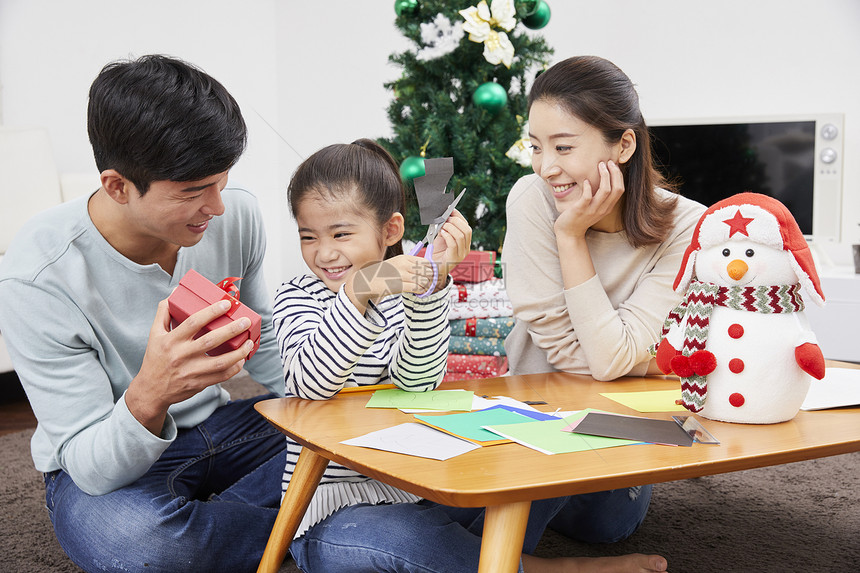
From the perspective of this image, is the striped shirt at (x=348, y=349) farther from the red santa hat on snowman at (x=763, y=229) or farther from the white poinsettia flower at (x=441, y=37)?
the white poinsettia flower at (x=441, y=37)

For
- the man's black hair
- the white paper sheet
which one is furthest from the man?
the white paper sheet

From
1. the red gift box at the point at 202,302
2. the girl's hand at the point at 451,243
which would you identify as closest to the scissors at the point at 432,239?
the girl's hand at the point at 451,243

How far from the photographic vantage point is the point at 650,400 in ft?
3.24

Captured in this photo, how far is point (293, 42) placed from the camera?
189cm

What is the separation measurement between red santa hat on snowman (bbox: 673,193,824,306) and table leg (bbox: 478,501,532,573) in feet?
1.41

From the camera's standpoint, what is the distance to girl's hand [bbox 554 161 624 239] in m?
1.16

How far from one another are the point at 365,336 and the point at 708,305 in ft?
1.39

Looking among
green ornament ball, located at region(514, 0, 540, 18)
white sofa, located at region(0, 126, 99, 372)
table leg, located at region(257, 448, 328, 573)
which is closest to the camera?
table leg, located at region(257, 448, 328, 573)

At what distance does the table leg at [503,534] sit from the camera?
668 millimetres

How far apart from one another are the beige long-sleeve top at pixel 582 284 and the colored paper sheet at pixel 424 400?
0.92 feet

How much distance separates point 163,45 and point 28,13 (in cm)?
51

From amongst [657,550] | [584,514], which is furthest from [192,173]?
[657,550]

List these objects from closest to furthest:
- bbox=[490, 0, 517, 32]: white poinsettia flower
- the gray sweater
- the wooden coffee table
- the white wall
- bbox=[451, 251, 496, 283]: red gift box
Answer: the wooden coffee table, the gray sweater, bbox=[451, 251, 496, 283]: red gift box, bbox=[490, 0, 517, 32]: white poinsettia flower, the white wall

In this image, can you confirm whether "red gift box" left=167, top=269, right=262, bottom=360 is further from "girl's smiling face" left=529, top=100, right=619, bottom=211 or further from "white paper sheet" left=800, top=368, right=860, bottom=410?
"white paper sheet" left=800, top=368, right=860, bottom=410
